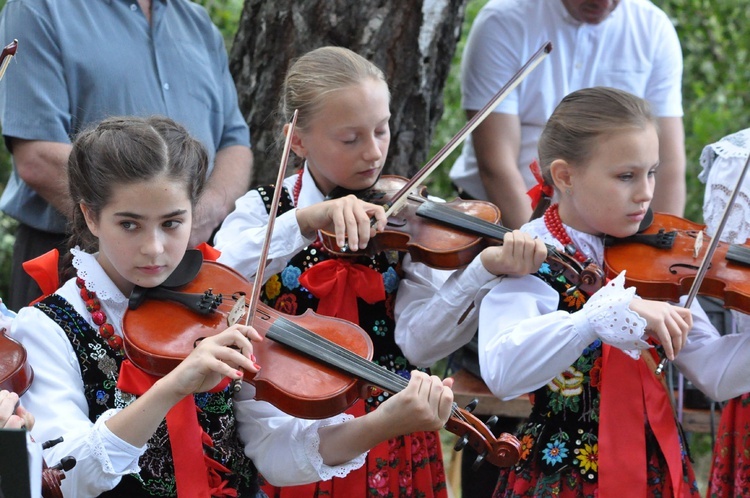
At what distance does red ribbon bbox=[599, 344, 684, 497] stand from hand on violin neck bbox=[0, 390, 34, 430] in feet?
4.05

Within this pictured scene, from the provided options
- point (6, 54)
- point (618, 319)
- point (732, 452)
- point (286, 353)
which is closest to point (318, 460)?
point (286, 353)

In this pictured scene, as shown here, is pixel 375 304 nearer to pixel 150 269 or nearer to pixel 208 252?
pixel 208 252

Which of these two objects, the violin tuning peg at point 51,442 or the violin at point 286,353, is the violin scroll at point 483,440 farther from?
the violin tuning peg at point 51,442

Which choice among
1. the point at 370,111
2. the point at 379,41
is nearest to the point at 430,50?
the point at 379,41

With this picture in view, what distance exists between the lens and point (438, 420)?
6.50 feet

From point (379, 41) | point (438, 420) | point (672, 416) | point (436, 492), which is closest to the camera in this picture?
point (438, 420)

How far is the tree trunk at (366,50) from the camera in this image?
3.51 m

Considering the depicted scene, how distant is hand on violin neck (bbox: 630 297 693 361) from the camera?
2.09m

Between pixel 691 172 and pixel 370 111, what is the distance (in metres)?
3.58

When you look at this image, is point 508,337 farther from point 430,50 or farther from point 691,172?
point 691,172

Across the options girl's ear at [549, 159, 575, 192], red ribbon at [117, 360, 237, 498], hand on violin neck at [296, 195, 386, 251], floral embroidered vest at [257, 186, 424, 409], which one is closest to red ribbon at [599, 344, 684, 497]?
girl's ear at [549, 159, 575, 192]

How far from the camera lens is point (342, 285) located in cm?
249

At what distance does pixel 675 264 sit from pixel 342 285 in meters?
0.77

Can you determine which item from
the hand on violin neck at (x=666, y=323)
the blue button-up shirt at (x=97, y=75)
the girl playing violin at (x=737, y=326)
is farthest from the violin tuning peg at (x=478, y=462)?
the blue button-up shirt at (x=97, y=75)
